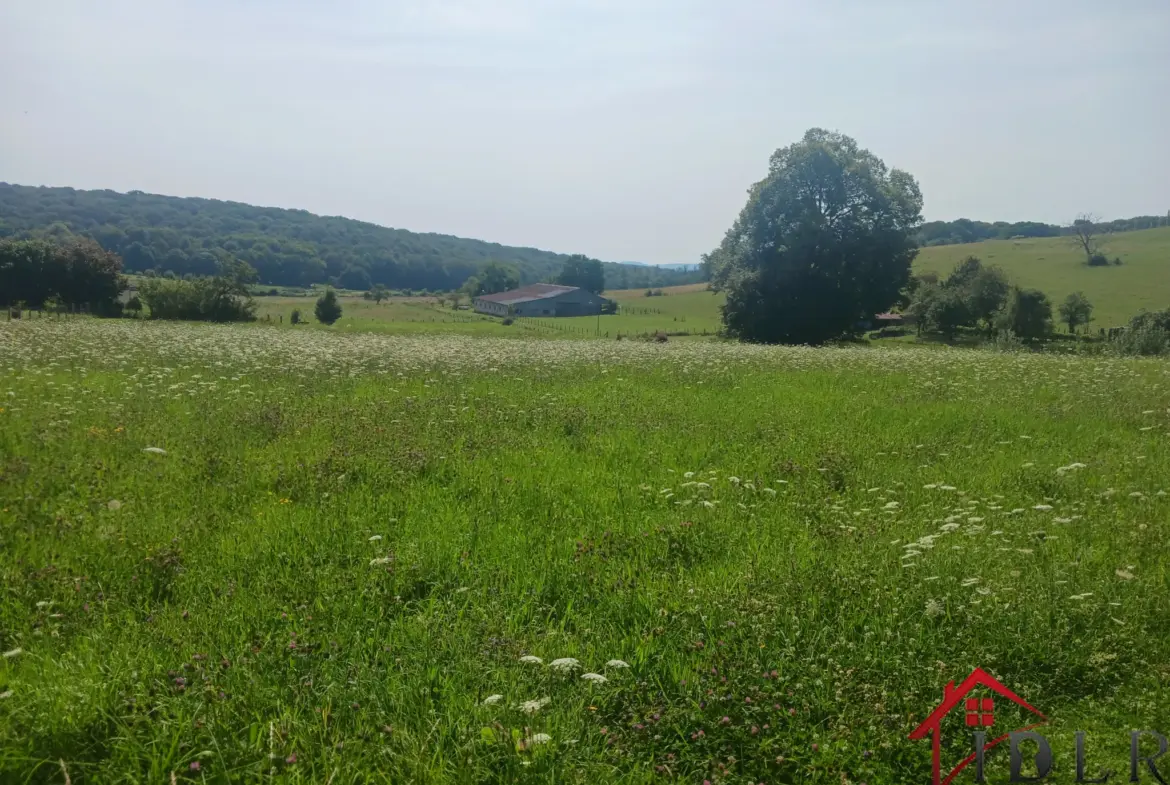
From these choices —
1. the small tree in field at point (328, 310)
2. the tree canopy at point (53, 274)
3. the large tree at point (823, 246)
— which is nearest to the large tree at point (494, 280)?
the small tree in field at point (328, 310)

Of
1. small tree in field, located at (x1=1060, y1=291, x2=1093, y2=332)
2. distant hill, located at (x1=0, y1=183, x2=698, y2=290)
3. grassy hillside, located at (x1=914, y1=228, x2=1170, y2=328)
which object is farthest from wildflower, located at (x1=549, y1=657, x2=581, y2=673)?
distant hill, located at (x1=0, y1=183, x2=698, y2=290)

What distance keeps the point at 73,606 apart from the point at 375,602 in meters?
2.22

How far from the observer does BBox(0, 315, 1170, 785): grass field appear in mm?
3695

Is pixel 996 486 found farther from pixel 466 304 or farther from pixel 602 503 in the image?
pixel 466 304

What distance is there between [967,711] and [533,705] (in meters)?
2.60

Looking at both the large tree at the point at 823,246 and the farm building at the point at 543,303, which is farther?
the farm building at the point at 543,303

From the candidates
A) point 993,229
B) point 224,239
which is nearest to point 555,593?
point 224,239

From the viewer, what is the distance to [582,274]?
477 ft

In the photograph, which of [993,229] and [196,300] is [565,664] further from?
[993,229]

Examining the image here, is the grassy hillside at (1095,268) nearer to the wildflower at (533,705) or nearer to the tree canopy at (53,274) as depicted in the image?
the wildflower at (533,705)

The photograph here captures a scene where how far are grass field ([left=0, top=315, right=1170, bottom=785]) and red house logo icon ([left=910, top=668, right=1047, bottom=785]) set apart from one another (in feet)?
0.26

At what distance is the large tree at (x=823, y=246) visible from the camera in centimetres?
4566

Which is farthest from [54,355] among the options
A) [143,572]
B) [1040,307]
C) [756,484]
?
[1040,307]

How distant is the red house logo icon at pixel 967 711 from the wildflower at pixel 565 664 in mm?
1968
